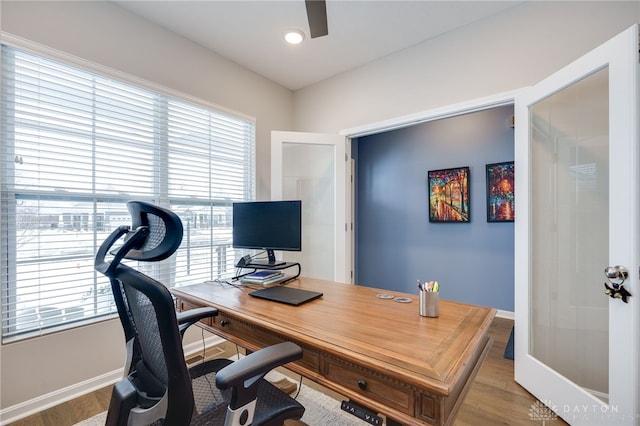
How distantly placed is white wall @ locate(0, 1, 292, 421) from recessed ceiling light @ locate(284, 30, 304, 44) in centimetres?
77

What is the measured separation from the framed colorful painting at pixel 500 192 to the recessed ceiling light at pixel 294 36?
2.69 meters

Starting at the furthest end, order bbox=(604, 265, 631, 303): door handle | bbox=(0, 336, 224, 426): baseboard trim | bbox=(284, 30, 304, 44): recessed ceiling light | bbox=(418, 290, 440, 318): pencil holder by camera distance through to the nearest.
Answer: bbox=(284, 30, 304, 44): recessed ceiling light → bbox=(0, 336, 224, 426): baseboard trim → bbox=(604, 265, 631, 303): door handle → bbox=(418, 290, 440, 318): pencil holder

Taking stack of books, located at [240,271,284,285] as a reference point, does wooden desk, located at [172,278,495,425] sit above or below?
below

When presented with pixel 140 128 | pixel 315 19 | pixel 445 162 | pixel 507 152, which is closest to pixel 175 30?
pixel 140 128

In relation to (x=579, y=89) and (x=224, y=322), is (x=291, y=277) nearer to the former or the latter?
(x=224, y=322)

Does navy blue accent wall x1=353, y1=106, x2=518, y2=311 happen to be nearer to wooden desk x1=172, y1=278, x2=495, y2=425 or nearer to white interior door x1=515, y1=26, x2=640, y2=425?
white interior door x1=515, y1=26, x2=640, y2=425

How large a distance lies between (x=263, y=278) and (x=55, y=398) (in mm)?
1612

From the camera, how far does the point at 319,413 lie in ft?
5.91

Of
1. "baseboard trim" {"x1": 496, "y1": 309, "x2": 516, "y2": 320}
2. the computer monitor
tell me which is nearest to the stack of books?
the computer monitor

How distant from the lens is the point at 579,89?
5.78 ft

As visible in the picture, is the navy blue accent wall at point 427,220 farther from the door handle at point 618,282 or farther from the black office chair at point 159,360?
the black office chair at point 159,360

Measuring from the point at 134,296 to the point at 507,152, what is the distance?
3.98 metres

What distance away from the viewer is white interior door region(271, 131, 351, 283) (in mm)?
3064

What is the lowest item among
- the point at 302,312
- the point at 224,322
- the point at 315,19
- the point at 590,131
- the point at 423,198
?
the point at 224,322
